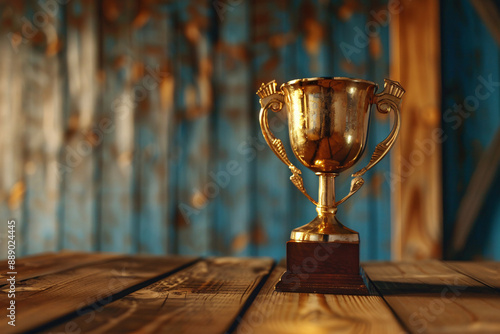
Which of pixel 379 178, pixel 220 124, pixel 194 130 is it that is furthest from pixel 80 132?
pixel 379 178

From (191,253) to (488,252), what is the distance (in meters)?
1.27

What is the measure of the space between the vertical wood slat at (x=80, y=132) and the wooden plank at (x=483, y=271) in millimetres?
1653

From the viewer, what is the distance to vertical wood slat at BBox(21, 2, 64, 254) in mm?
2309

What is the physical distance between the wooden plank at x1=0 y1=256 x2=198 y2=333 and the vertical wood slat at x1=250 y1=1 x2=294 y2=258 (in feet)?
2.79

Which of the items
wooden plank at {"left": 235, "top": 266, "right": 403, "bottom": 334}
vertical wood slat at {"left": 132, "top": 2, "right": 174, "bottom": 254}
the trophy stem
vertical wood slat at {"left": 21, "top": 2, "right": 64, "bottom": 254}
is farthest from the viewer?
vertical wood slat at {"left": 21, "top": 2, "right": 64, "bottom": 254}

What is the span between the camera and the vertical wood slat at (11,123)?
7.70 ft

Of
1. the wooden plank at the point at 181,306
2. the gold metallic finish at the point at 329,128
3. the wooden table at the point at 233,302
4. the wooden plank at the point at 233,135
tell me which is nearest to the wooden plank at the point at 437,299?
the wooden table at the point at 233,302

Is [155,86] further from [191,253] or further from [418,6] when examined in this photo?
[418,6]

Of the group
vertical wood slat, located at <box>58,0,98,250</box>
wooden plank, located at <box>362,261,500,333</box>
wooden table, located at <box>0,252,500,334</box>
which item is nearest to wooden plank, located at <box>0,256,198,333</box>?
wooden table, located at <box>0,252,500,334</box>

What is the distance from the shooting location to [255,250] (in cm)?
209

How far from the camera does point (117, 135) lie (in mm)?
2227

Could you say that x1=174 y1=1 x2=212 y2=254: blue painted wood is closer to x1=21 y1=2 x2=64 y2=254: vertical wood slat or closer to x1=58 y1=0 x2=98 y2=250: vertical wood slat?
x1=58 y1=0 x2=98 y2=250: vertical wood slat

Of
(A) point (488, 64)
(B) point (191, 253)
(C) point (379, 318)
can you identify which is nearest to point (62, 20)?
(B) point (191, 253)

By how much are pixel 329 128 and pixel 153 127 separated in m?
1.39
